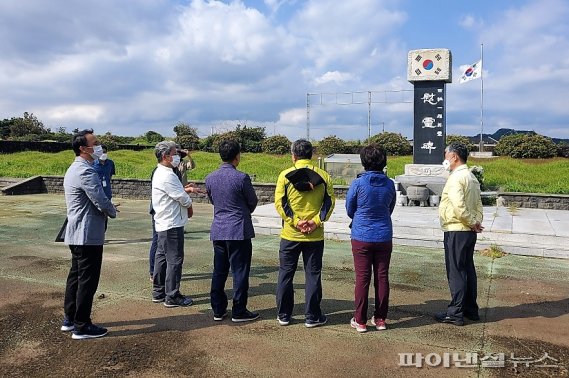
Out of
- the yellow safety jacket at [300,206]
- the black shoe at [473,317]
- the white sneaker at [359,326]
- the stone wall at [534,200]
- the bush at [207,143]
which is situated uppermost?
the bush at [207,143]

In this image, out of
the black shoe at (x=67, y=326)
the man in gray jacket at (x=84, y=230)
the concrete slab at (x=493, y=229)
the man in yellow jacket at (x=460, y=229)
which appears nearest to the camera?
the man in gray jacket at (x=84, y=230)

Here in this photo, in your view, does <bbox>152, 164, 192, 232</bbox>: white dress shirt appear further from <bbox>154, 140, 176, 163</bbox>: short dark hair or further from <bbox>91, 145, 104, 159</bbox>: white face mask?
<bbox>91, 145, 104, 159</bbox>: white face mask

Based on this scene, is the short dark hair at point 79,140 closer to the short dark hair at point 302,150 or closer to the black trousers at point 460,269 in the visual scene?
the short dark hair at point 302,150

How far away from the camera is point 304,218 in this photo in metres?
4.14

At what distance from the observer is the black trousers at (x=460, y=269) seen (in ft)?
14.1

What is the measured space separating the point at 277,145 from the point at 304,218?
2319 centimetres

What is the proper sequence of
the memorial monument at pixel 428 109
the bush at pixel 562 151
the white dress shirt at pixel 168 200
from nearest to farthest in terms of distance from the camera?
the white dress shirt at pixel 168 200 < the memorial monument at pixel 428 109 < the bush at pixel 562 151

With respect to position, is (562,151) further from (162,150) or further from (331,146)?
(162,150)

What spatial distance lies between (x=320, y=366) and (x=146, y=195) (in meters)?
13.2

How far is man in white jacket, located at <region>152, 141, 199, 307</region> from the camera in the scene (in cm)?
458

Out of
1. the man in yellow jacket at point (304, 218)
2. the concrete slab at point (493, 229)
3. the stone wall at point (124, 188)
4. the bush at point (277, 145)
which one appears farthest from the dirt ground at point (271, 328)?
the bush at point (277, 145)

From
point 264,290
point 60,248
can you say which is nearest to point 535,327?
point 264,290

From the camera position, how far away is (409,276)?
6031mm

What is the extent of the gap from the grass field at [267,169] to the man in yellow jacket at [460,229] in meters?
9.50
